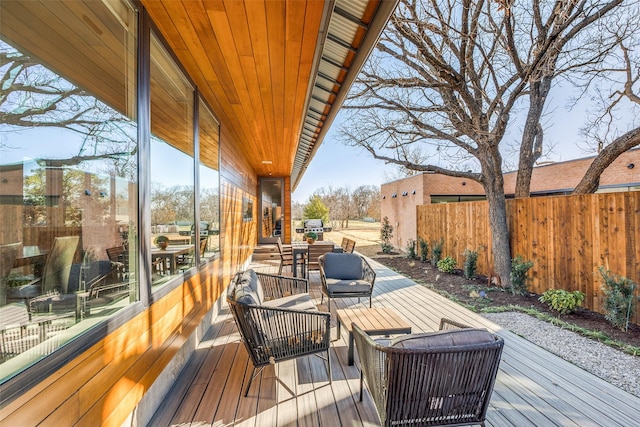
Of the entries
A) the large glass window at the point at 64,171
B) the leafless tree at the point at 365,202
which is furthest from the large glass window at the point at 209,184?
the leafless tree at the point at 365,202

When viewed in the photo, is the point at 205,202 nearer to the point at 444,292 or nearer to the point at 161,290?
the point at 161,290

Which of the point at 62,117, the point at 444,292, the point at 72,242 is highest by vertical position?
the point at 62,117

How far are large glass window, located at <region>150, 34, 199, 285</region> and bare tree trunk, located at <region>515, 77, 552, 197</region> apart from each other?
254 inches

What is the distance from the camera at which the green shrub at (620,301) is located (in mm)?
3551

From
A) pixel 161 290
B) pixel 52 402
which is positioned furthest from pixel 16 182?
pixel 161 290

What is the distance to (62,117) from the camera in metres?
1.58

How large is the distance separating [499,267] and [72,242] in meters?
6.66

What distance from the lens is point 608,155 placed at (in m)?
4.86

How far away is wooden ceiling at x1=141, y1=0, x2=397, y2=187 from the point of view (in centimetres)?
190

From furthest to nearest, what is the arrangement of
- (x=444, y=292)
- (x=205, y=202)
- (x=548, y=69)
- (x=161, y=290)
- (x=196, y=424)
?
1. (x=444, y=292)
2. (x=548, y=69)
3. (x=205, y=202)
4. (x=161, y=290)
5. (x=196, y=424)

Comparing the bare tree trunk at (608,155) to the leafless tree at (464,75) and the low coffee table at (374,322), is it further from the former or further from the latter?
the low coffee table at (374,322)

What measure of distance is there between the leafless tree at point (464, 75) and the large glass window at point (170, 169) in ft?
12.8

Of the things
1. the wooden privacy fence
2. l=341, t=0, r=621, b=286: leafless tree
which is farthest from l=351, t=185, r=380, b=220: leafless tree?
the wooden privacy fence

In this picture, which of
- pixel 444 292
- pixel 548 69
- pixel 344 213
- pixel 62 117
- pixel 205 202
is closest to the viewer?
pixel 62 117
